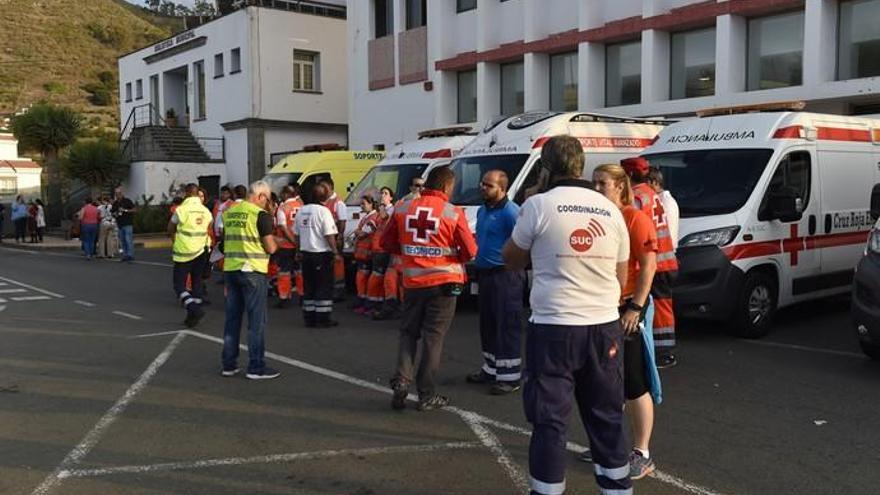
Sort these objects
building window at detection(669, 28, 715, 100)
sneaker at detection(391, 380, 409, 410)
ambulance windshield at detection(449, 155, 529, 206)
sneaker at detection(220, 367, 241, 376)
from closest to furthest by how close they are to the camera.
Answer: sneaker at detection(391, 380, 409, 410) → sneaker at detection(220, 367, 241, 376) → ambulance windshield at detection(449, 155, 529, 206) → building window at detection(669, 28, 715, 100)

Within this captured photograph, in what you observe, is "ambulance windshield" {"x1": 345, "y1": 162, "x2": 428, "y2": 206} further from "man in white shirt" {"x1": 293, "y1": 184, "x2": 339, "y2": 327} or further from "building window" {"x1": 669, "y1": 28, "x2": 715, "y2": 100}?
"building window" {"x1": 669, "y1": 28, "x2": 715, "y2": 100}

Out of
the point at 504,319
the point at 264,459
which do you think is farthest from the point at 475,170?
the point at 264,459

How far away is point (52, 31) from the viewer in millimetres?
99625

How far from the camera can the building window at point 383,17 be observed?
82.7ft

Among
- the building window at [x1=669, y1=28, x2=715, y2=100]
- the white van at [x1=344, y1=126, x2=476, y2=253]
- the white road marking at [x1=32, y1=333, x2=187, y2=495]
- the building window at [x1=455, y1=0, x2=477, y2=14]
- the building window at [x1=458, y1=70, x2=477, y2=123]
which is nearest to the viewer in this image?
the white road marking at [x1=32, y1=333, x2=187, y2=495]

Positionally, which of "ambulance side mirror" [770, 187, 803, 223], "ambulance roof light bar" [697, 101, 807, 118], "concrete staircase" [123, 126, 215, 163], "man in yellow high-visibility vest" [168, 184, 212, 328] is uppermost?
"concrete staircase" [123, 126, 215, 163]

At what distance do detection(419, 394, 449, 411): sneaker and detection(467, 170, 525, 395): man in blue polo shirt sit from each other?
587 millimetres

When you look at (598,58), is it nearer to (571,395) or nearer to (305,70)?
(305,70)

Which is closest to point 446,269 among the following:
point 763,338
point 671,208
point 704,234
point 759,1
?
point 671,208

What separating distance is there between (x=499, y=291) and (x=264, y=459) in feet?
8.17

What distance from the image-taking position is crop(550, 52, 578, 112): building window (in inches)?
781

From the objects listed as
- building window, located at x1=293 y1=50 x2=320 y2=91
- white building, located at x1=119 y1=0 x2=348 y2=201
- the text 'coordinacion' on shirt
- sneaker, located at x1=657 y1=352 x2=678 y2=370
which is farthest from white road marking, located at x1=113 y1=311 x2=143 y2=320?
building window, located at x1=293 y1=50 x2=320 y2=91

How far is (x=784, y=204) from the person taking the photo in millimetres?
8828

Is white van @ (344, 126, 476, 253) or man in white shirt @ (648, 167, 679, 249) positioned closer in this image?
man in white shirt @ (648, 167, 679, 249)
